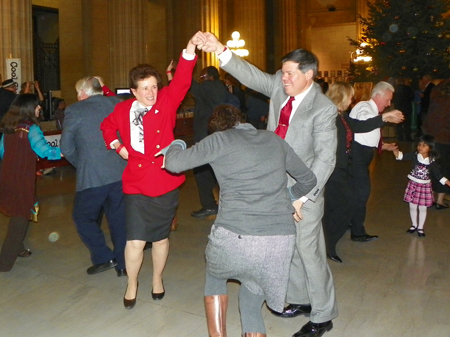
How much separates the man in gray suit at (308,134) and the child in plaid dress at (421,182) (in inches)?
131

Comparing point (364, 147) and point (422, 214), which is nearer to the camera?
point (364, 147)

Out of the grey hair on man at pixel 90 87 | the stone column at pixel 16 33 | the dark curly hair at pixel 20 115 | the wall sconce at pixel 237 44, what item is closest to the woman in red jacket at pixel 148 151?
the grey hair on man at pixel 90 87

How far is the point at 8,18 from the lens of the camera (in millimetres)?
12719

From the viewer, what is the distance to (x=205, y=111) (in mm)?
8234

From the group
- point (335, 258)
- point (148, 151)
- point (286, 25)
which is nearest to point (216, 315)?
point (148, 151)

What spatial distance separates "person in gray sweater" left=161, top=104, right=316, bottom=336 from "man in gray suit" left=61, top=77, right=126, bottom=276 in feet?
7.35

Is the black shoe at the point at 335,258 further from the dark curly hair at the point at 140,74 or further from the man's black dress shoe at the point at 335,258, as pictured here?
the dark curly hair at the point at 140,74

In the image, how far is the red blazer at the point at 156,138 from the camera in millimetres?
4633

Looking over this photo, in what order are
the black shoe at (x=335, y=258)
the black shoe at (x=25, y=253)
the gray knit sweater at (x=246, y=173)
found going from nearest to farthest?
the gray knit sweater at (x=246, y=173), the black shoe at (x=335, y=258), the black shoe at (x=25, y=253)

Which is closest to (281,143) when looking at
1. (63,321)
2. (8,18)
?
(63,321)

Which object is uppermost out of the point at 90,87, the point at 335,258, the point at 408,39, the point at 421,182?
the point at 408,39

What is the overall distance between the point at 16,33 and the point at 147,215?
378 inches

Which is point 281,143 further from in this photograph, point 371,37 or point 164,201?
point 371,37

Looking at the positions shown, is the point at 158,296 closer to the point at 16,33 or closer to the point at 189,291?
the point at 189,291
